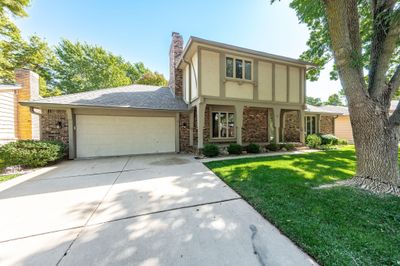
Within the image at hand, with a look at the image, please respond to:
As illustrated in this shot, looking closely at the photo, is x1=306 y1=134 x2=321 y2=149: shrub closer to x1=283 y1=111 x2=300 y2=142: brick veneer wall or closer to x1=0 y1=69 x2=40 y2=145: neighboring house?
x1=283 y1=111 x2=300 y2=142: brick veneer wall

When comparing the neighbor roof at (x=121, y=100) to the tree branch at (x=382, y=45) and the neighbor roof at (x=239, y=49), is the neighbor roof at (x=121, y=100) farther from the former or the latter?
the tree branch at (x=382, y=45)

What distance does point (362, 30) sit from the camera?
6.75m

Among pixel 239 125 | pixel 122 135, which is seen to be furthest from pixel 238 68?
pixel 122 135

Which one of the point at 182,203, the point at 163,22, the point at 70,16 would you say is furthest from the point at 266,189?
the point at 70,16

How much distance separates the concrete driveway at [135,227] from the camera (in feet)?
6.26

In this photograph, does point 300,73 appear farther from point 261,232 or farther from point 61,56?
point 61,56

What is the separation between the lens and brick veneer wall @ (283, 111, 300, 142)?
41.1 feet

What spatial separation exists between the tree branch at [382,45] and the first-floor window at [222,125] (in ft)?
23.3

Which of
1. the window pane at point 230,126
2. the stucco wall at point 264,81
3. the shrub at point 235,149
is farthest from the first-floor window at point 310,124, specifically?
the shrub at point 235,149

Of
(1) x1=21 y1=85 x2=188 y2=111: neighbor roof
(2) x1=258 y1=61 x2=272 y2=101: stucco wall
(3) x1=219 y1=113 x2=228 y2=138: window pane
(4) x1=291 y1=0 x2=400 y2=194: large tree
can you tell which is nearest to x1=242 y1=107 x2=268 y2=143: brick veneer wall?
(3) x1=219 y1=113 x2=228 y2=138: window pane

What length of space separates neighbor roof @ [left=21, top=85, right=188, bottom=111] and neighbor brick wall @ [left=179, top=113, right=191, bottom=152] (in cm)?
68

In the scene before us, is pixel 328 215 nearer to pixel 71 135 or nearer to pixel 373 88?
pixel 373 88

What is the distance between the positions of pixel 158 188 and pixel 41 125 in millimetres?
7797

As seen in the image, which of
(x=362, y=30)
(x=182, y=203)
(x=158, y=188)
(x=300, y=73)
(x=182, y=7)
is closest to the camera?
(x=182, y=203)
